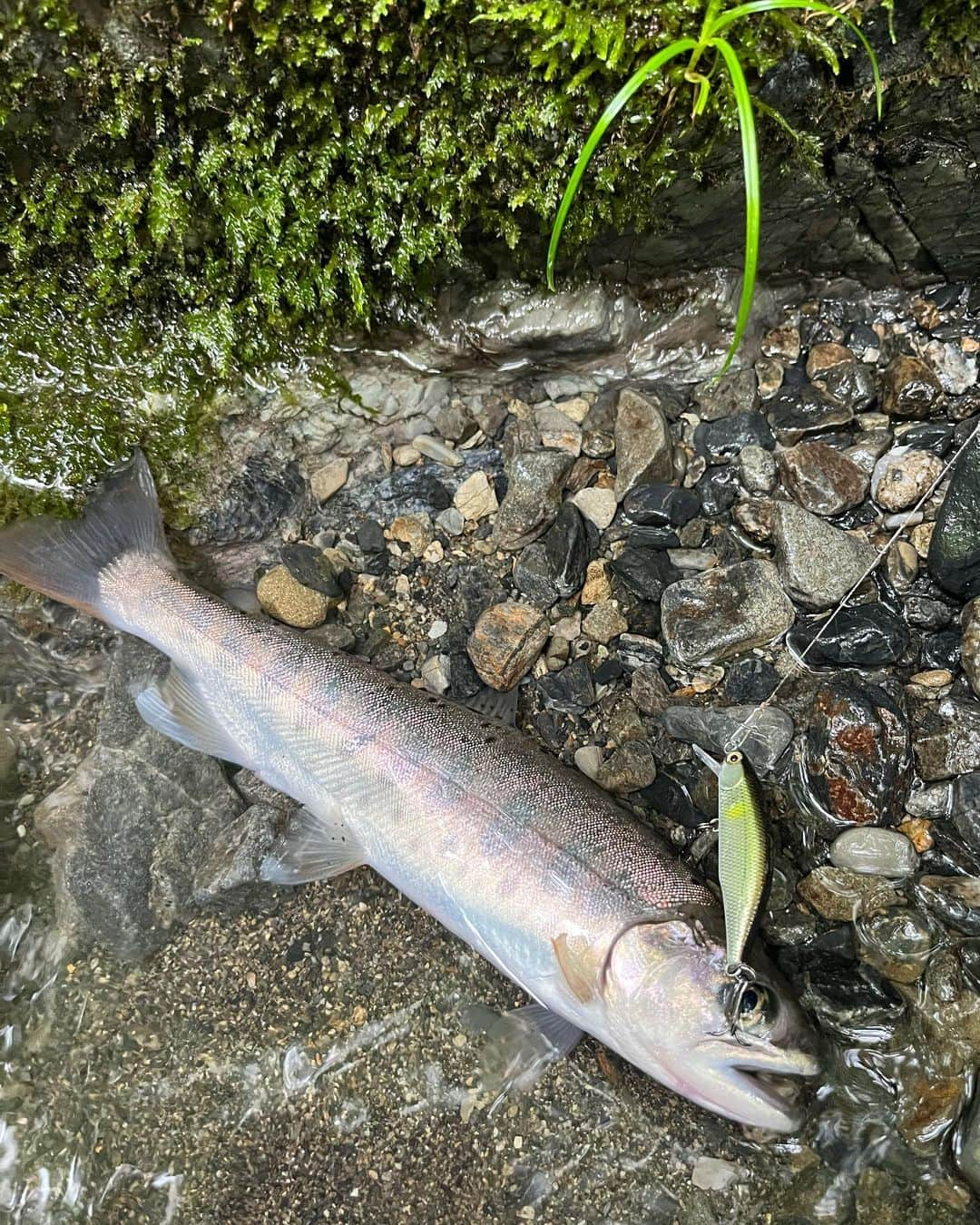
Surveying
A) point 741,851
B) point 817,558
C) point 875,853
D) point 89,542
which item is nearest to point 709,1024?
point 741,851

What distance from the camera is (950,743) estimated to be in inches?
119

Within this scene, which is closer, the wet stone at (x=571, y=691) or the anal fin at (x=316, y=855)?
the anal fin at (x=316, y=855)

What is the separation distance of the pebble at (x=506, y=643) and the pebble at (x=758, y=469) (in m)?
1.06

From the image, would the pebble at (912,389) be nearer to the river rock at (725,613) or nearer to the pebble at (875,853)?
the river rock at (725,613)

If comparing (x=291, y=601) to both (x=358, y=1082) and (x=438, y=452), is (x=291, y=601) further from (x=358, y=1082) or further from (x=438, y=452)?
(x=358, y=1082)

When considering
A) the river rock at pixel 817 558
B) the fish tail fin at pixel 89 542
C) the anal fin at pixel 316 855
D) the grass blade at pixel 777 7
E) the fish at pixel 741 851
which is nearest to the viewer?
the grass blade at pixel 777 7

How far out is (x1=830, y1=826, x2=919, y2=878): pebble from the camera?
2.98 m

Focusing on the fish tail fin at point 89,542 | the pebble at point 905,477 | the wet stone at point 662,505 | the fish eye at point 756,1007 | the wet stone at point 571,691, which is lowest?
the fish eye at point 756,1007

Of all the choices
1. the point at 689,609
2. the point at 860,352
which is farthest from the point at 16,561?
the point at 860,352

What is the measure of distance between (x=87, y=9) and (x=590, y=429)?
2.30 m

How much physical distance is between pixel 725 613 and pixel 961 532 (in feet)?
2.99

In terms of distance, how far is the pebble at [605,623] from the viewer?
11.2 ft

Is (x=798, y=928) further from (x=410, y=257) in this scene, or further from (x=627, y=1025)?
(x=410, y=257)

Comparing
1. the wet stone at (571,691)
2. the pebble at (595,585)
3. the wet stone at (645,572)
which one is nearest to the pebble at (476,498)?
the pebble at (595,585)
